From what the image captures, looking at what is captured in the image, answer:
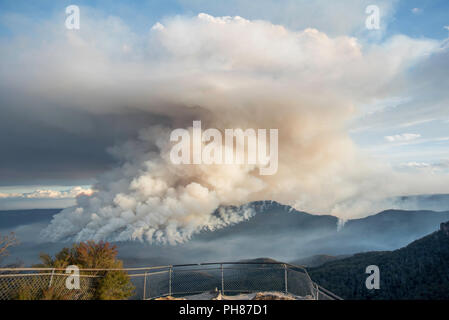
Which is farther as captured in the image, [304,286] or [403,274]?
[403,274]

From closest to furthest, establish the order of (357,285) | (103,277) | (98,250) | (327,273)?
(103,277) < (98,250) < (357,285) < (327,273)

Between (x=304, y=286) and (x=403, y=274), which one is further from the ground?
(x=304, y=286)

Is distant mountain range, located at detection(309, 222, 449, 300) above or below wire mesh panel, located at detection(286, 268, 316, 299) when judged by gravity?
below

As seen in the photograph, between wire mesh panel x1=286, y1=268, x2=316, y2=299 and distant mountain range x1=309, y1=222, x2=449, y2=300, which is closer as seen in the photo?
wire mesh panel x1=286, y1=268, x2=316, y2=299

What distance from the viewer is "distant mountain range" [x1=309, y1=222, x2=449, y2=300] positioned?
89.8 metres

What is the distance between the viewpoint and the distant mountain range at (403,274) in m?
89.8

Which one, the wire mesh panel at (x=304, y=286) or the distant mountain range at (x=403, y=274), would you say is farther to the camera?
the distant mountain range at (x=403, y=274)

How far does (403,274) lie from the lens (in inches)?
4021

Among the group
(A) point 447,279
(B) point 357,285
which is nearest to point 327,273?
(B) point 357,285

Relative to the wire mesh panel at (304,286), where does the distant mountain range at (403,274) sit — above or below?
below
